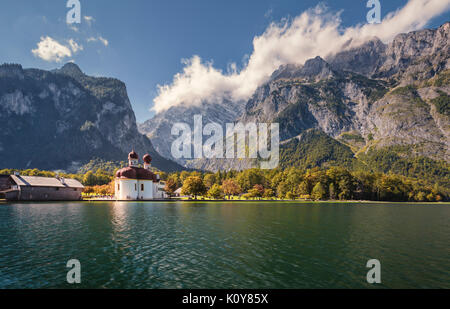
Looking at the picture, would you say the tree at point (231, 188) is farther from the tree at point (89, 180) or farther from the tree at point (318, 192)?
the tree at point (89, 180)

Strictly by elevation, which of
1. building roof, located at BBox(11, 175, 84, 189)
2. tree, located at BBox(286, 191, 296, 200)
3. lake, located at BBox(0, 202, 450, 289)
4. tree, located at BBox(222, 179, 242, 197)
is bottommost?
tree, located at BBox(286, 191, 296, 200)

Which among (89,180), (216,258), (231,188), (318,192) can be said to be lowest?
(318,192)

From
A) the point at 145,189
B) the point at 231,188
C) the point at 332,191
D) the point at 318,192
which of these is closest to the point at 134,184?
the point at 145,189

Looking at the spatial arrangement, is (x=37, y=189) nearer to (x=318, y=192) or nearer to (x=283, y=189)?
(x=283, y=189)

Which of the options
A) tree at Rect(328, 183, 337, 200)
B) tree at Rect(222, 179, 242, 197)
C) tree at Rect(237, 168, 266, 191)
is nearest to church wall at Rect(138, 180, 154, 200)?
tree at Rect(222, 179, 242, 197)

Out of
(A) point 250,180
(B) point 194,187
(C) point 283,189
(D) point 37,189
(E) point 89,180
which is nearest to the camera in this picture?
(D) point 37,189

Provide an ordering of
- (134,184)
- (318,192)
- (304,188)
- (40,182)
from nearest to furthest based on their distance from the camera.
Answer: (40,182) < (134,184) < (318,192) < (304,188)

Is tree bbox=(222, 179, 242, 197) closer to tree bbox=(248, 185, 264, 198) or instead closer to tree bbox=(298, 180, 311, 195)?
tree bbox=(248, 185, 264, 198)

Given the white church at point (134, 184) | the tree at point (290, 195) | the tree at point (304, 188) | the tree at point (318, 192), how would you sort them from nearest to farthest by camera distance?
the white church at point (134, 184), the tree at point (318, 192), the tree at point (290, 195), the tree at point (304, 188)

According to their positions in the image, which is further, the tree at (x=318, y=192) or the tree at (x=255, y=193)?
the tree at (x=318, y=192)

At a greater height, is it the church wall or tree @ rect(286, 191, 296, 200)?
the church wall

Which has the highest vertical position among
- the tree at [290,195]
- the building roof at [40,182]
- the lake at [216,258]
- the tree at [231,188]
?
the building roof at [40,182]

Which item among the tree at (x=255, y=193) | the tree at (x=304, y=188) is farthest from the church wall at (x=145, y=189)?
the tree at (x=304, y=188)

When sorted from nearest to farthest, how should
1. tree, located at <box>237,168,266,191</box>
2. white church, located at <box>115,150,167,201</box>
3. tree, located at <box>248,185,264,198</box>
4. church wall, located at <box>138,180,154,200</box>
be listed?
white church, located at <box>115,150,167,201</box>, church wall, located at <box>138,180,154,200</box>, tree, located at <box>248,185,264,198</box>, tree, located at <box>237,168,266,191</box>
